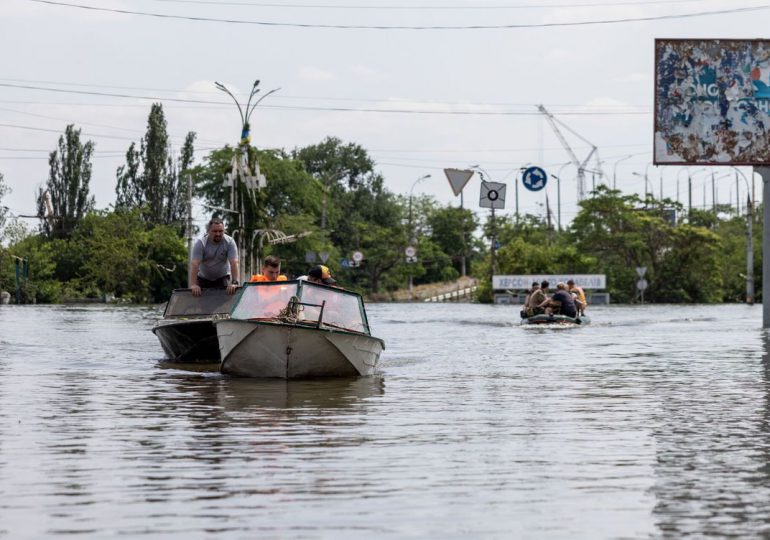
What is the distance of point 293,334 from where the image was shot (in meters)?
19.5

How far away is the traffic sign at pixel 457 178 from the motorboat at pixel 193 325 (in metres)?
17.7

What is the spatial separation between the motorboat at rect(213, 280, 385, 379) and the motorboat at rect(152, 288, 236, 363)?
2715mm

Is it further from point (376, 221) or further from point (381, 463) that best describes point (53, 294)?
point (381, 463)

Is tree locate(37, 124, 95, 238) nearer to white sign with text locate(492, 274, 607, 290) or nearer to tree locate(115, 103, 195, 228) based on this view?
tree locate(115, 103, 195, 228)

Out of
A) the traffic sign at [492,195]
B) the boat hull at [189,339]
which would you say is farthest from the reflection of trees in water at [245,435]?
the traffic sign at [492,195]

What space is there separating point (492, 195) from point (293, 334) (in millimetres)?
27185

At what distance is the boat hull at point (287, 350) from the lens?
19484 millimetres

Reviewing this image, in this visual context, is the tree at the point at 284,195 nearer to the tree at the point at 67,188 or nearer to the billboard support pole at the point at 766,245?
the tree at the point at 67,188

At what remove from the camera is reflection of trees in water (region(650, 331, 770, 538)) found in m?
8.48

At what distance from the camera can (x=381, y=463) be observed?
10.8 m

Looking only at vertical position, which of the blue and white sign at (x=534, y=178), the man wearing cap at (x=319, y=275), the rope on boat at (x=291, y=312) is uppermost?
the blue and white sign at (x=534, y=178)

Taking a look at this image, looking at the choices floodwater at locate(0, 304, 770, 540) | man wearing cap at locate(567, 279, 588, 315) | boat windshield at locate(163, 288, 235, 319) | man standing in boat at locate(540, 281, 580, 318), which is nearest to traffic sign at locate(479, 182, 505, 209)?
man standing in boat at locate(540, 281, 580, 318)

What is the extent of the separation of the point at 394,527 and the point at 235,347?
39.3 ft

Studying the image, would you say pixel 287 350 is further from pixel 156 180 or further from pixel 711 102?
pixel 156 180
